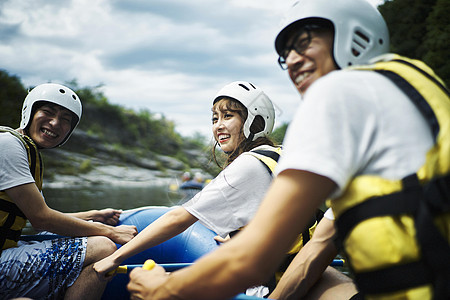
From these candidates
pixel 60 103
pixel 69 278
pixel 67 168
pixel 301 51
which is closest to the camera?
pixel 301 51

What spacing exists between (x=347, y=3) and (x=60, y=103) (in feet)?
7.46

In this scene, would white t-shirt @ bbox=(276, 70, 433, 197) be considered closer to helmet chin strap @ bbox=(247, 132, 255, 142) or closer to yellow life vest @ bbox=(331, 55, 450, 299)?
yellow life vest @ bbox=(331, 55, 450, 299)

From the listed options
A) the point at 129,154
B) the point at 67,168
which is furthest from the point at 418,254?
the point at 129,154

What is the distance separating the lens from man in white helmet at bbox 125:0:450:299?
811 mm

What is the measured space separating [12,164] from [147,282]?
1.41 m

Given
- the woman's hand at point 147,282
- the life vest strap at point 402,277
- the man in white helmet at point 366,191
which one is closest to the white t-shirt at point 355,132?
the man in white helmet at point 366,191

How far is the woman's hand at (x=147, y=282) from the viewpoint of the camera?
1.01 metres

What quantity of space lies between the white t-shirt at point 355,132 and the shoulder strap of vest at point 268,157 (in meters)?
1.00

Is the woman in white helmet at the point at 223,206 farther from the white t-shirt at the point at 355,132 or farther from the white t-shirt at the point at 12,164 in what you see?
the white t-shirt at the point at 355,132

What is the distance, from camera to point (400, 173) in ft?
2.78

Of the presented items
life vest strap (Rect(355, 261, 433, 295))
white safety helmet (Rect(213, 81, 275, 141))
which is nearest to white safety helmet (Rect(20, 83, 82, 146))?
white safety helmet (Rect(213, 81, 275, 141))

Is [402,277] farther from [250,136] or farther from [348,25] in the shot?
[250,136]

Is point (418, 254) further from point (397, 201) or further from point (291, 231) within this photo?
point (291, 231)

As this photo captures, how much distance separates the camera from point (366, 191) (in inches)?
33.6
